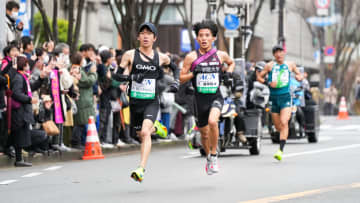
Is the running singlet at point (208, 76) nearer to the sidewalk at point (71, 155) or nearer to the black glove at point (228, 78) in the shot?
the black glove at point (228, 78)

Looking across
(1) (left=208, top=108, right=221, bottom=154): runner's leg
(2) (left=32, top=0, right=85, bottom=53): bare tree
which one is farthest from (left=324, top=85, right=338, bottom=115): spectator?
(1) (left=208, top=108, right=221, bottom=154): runner's leg

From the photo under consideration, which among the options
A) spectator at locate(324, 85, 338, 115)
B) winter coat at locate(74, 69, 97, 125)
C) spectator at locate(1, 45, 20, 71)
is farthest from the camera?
spectator at locate(324, 85, 338, 115)

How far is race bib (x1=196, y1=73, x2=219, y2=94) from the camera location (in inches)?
467

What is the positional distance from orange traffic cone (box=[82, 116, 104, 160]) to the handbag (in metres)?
1.06

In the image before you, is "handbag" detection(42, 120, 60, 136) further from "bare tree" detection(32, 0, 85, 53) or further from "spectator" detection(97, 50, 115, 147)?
"bare tree" detection(32, 0, 85, 53)

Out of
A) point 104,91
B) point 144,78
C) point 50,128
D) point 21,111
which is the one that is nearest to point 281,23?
point 104,91

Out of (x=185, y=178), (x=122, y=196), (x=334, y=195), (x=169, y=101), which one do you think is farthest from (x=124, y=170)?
(x=169, y=101)

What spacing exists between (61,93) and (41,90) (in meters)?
0.38

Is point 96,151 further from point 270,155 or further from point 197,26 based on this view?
point 197,26

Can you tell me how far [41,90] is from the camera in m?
16.2

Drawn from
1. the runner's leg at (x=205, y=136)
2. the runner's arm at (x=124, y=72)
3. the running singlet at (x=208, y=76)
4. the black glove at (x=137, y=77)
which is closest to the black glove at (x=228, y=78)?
the running singlet at (x=208, y=76)

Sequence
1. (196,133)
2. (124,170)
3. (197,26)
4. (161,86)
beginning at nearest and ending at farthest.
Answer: (197,26)
(124,170)
(196,133)
(161,86)

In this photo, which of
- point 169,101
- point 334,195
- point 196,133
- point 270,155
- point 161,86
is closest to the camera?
point 334,195

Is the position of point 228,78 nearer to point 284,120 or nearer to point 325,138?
point 284,120
